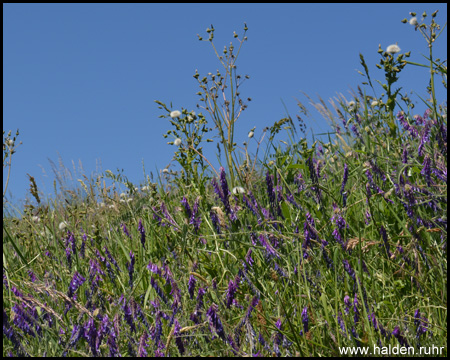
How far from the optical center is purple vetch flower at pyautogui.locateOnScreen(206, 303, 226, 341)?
1943 mm

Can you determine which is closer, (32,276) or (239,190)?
(32,276)

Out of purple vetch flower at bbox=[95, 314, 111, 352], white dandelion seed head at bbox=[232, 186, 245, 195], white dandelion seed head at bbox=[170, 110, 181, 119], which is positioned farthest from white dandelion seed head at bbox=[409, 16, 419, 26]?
purple vetch flower at bbox=[95, 314, 111, 352]

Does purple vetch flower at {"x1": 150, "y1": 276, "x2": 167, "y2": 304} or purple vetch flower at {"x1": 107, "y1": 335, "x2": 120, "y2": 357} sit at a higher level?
purple vetch flower at {"x1": 150, "y1": 276, "x2": 167, "y2": 304}

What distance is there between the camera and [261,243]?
2.73 m

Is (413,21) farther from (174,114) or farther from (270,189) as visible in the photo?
(174,114)

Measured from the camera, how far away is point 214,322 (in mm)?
1963

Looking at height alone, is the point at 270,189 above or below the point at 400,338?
above

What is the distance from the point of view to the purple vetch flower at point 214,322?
1.94 metres

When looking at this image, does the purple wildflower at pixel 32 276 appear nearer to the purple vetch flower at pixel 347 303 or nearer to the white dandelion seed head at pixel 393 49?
the purple vetch flower at pixel 347 303

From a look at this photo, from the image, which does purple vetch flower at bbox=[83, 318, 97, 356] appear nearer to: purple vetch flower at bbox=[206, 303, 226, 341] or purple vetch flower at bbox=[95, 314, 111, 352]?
purple vetch flower at bbox=[95, 314, 111, 352]

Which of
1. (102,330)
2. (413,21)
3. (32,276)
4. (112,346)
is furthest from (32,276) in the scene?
(413,21)

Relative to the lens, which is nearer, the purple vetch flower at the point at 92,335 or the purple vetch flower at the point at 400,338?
the purple vetch flower at the point at 400,338

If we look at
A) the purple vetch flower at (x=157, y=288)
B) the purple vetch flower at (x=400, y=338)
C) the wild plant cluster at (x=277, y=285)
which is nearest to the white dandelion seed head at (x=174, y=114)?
the wild plant cluster at (x=277, y=285)

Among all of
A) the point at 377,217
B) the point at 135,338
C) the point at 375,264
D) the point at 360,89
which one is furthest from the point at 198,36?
the point at 135,338
